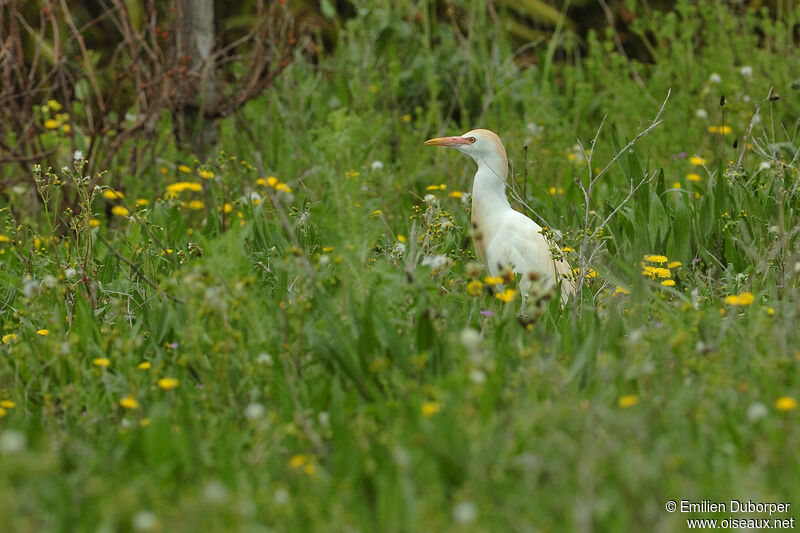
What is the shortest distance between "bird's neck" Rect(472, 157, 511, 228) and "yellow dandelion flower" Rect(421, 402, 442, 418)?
2.12 m

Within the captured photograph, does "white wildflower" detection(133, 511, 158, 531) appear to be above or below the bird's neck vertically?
above

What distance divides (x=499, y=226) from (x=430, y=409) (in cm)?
211

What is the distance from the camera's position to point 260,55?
5605mm

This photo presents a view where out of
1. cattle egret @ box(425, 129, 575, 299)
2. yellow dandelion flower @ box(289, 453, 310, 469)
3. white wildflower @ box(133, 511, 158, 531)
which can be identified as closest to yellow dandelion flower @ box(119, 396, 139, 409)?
yellow dandelion flower @ box(289, 453, 310, 469)

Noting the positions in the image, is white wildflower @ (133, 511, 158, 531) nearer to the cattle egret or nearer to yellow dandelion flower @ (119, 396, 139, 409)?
yellow dandelion flower @ (119, 396, 139, 409)

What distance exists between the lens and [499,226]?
436 cm

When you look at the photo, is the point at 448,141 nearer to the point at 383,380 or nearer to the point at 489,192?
the point at 489,192

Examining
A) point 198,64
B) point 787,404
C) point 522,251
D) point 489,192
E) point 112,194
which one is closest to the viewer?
point 787,404

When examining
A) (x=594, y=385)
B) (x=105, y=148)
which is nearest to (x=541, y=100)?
(x=105, y=148)

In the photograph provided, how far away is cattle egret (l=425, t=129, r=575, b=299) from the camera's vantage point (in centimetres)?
415

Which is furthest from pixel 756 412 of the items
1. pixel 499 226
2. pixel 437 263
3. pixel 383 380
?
pixel 499 226

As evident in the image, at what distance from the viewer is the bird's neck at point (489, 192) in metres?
4.45

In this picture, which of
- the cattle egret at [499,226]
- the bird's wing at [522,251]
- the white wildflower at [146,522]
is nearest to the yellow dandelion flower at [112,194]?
the cattle egret at [499,226]

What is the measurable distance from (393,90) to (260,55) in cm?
121
